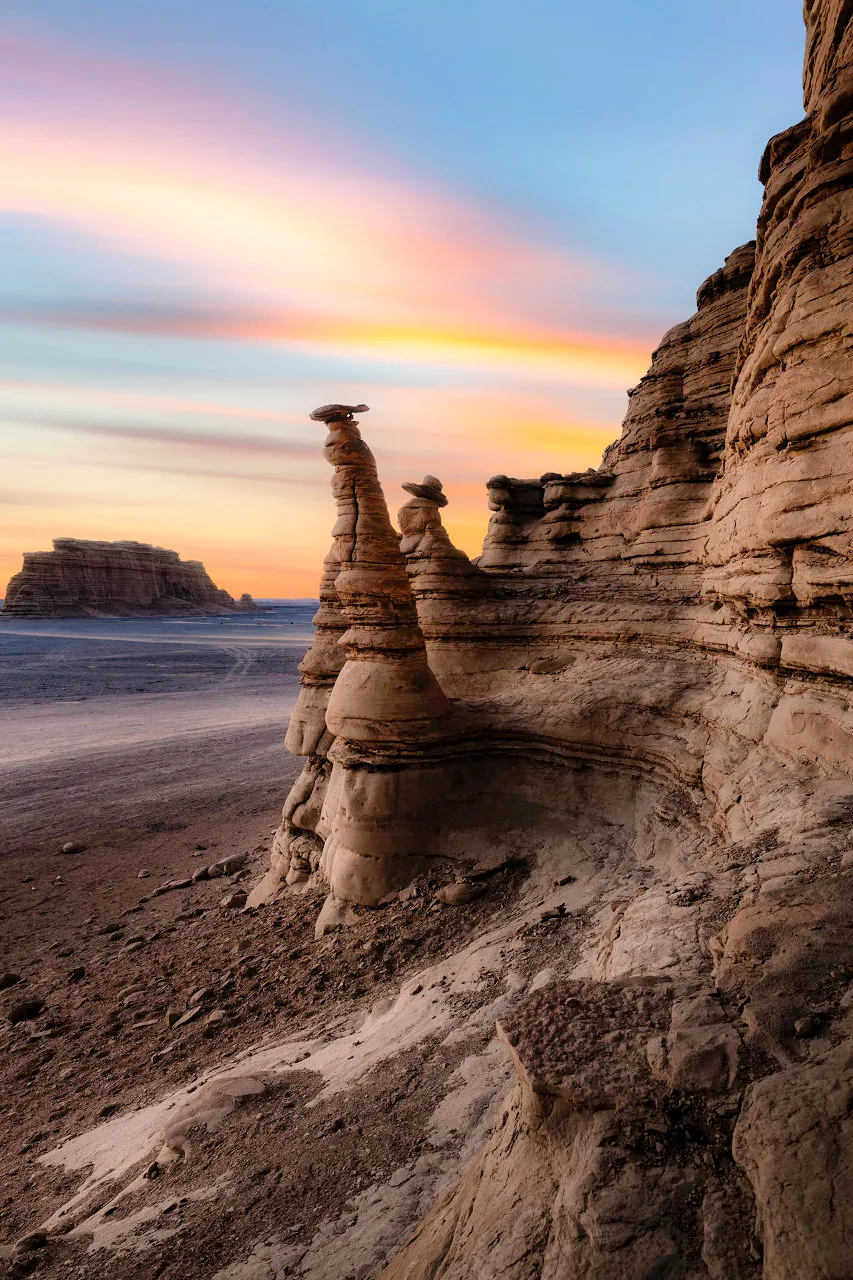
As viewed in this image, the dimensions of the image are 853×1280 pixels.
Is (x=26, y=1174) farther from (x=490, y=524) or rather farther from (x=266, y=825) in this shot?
(x=490, y=524)

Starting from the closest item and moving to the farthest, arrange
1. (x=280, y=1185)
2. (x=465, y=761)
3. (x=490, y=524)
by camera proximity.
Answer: (x=280, y=1185) → (x=465, y=761) → (x=490, y=524)

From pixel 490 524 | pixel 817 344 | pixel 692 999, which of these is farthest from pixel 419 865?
pixel 490 524

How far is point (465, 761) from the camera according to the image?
1069cm

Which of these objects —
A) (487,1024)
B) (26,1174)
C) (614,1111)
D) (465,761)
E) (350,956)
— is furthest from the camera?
(465,761)

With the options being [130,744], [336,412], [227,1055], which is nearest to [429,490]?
[336,412]

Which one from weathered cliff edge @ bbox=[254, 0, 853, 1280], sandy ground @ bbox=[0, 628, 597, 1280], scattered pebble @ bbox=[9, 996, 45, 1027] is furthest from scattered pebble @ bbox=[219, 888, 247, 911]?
scattered pebble @ bbox=[9, 996, 45, 1027]

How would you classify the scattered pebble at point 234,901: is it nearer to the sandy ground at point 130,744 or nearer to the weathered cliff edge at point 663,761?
the weathered cliff edge at point 663,761

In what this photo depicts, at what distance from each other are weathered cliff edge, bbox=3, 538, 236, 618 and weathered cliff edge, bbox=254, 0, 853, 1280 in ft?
326

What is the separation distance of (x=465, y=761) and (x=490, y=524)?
315 inches

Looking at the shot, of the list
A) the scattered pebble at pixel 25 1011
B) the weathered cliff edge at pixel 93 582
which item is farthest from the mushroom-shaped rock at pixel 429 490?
the weathered cliff edge at pixel 93 582

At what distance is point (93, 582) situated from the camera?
335 feet

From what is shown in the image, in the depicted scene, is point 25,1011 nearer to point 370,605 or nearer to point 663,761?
point 370,605

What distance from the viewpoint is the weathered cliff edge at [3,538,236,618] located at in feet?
323

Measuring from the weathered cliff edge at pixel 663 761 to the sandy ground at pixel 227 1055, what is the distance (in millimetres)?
767
